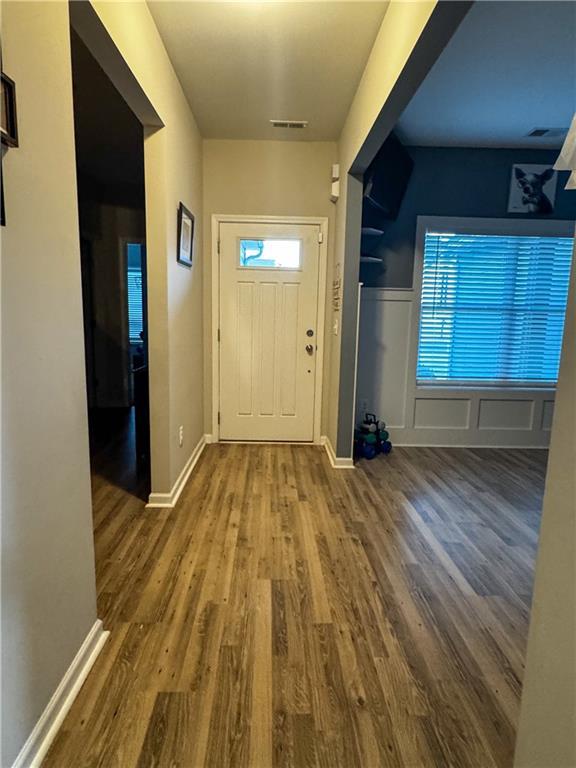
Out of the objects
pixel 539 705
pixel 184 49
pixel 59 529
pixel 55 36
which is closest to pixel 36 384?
pixel 59 529

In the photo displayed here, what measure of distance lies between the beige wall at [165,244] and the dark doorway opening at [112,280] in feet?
2.31

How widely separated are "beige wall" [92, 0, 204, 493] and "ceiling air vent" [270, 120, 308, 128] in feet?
2.11

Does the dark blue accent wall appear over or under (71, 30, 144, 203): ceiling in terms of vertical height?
under

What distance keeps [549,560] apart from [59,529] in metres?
1.30

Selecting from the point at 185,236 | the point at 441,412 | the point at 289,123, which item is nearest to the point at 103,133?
the point at 185,236

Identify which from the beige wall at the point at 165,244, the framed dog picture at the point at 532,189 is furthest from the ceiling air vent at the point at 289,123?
the framed dog picture at the point at 532,189

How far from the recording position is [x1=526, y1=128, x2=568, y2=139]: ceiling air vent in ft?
10.8

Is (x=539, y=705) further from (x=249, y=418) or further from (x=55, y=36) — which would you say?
(x=249, y=418)

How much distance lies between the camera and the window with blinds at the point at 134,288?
4957 millimetres

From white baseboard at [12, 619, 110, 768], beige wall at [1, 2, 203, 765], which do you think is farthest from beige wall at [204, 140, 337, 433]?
white baseboard at [12, 619, 110, 768]

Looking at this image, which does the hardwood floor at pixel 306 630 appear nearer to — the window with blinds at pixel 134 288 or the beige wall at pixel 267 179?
the beige wall at pixel 267 179

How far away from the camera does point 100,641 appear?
4.92ft

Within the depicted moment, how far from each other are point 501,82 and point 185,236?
7.60 feet

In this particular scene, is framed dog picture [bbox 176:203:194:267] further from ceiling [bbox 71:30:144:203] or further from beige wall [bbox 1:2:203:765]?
beige wall [bbox 1:2:203:765]
